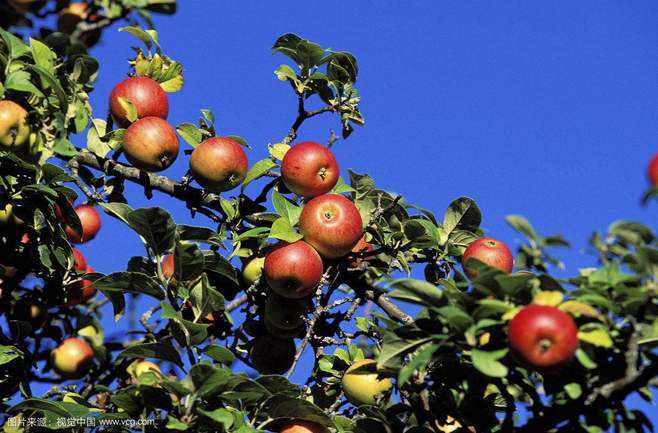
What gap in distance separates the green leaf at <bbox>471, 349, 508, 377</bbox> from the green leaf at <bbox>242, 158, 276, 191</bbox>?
1.56 m

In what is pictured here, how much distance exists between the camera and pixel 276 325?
11.7 ft

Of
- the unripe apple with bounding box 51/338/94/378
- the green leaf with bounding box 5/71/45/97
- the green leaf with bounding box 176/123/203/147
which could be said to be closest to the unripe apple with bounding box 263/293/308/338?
the green leaf with bounding box 176/123/203/147

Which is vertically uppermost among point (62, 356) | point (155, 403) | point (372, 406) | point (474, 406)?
point (474, 406)

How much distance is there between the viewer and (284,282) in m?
3.35

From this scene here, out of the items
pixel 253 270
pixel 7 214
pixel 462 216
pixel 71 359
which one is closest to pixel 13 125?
pixel 7 214

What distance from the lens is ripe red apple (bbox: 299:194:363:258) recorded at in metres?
3.38

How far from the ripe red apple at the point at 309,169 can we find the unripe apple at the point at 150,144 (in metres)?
0.50

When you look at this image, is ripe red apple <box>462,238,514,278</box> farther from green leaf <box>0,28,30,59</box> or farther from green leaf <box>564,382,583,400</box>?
green leaf <box>0,28,30,59</box>

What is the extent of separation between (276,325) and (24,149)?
1276 mm

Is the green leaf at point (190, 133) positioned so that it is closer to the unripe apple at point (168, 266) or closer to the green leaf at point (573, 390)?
the unripe apple at point (168, 266)

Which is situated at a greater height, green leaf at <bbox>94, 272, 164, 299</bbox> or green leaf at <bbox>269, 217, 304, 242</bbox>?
green leaf at <bbox>269, 217, 304, 242</bbox>

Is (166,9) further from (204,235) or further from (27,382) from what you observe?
(27,382)

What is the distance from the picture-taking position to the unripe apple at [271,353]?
3.75 m

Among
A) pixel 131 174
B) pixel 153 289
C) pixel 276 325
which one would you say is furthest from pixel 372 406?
pixel 131 174
